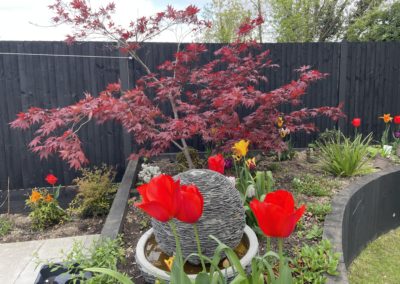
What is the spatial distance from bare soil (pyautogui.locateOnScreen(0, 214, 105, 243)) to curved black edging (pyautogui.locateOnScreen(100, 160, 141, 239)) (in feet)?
1.56

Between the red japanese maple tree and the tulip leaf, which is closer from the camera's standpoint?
the tulip leaf

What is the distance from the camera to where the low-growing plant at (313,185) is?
3.48 m

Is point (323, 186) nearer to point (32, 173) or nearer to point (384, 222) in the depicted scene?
point (384, 222)

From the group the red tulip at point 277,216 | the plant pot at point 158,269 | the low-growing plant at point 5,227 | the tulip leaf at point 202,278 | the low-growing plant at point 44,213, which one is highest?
the red tulip at point 277,216

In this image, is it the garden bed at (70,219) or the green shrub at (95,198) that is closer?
the garden bed at (70,219)

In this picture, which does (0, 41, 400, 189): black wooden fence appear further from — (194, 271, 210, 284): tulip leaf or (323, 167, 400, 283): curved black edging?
(194, 271, 210, 284): tulip leaf

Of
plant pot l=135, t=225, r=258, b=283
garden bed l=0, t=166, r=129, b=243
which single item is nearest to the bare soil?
garden bed l=0, t=166, r=129, b=243

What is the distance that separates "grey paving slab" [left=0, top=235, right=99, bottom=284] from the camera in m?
2.83

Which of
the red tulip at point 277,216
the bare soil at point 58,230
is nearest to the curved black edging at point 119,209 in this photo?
the bare soil at point 58,230

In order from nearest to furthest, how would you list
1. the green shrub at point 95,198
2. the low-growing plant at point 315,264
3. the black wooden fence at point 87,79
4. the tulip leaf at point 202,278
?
the tulip leaf at point 202,278 < the low-growing plant at point 315,264 < the green shrub at point 95,198 < the black wooden fence at point 87,79

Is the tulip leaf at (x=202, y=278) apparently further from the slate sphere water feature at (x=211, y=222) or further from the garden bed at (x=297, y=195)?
the garden bed at (x=297, y=195)

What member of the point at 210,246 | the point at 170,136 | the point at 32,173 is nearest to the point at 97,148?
the point at 32,173

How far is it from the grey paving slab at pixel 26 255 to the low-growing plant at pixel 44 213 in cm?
37

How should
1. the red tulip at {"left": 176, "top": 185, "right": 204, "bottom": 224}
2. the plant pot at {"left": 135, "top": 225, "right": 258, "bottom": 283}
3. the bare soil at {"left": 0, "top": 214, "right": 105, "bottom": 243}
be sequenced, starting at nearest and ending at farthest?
1. the red tulip at {"left": 176, "top": 185, "right": 204, "bottom": 224}
2. the plant pot at {"left": 135, "top": 225, "right": 258, "bottom": 283}
3. the bare soil at {"left": 0, "top": 214, "right": 105, "bottom": 243}
